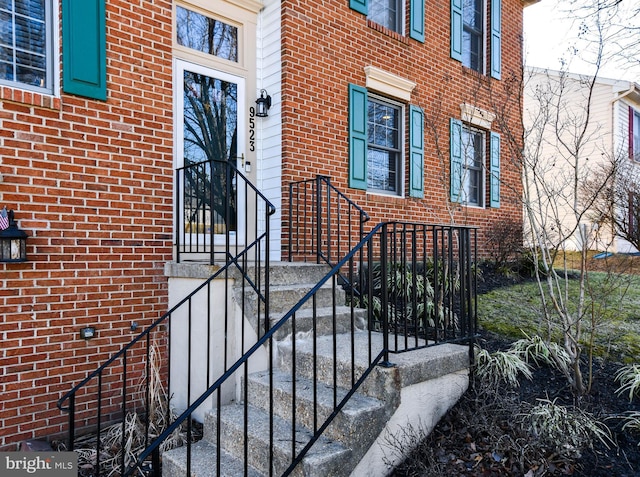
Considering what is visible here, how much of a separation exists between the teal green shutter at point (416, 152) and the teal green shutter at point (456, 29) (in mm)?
1428

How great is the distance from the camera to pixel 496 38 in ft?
25.2

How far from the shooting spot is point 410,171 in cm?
620

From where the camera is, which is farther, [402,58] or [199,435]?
[402,58]

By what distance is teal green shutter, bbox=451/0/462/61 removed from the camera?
6.90m

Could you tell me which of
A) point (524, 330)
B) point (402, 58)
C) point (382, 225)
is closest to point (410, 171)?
point (402, 58)

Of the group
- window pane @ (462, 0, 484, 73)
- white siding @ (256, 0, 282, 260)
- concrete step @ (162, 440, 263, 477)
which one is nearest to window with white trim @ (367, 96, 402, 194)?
white siding @ (256, 0, 282, 260)

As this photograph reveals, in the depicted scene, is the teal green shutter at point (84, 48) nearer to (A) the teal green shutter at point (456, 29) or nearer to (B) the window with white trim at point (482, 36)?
(A) the teal green shutter at point (456, 29)

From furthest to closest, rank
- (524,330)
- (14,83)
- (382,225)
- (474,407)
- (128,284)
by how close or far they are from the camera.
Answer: (524,330)
(128,284)
(14,83)
(474,407)
(382,225)

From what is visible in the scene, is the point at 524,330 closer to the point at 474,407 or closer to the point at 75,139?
the point at 474,407

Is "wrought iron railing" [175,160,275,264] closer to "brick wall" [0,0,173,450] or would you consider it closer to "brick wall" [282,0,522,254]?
"brick wall" [0,0,173,450]

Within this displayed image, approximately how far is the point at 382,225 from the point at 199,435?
7.18 feet

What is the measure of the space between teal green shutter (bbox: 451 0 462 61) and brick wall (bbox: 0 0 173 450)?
4.55 m

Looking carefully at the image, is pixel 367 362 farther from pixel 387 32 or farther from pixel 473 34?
pixel 473 34

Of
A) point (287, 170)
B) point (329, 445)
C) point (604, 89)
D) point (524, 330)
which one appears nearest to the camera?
point (329, 445)
